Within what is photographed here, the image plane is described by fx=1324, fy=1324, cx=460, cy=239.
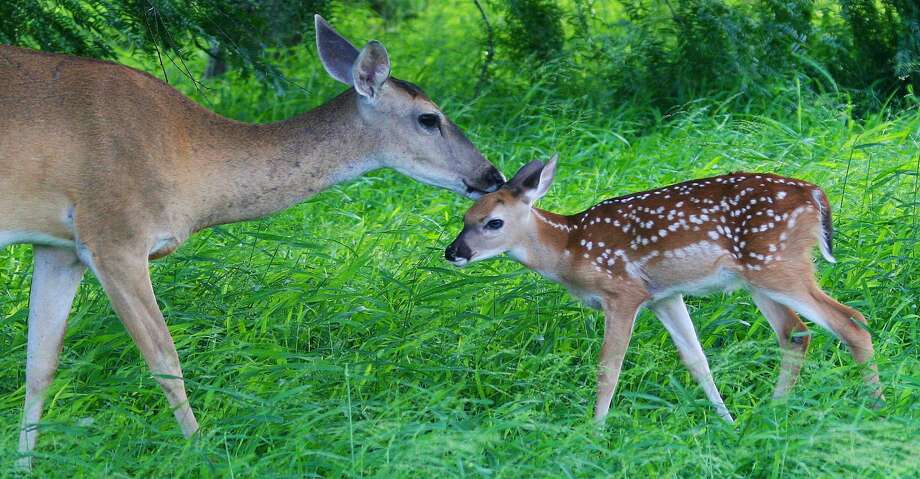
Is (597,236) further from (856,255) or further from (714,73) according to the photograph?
(714,73)

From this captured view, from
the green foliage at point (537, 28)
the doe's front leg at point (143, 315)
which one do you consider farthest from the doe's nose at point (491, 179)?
the green foliage at point (537, 28)

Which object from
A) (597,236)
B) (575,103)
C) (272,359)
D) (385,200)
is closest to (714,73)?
(575,103)

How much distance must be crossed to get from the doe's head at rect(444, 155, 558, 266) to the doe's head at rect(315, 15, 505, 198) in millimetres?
105

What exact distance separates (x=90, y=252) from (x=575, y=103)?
13.7 ft

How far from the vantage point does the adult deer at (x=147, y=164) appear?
4.36 meters

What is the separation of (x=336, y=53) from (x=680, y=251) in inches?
57.6

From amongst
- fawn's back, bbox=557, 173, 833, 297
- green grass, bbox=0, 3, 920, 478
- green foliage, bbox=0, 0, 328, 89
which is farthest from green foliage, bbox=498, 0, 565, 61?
fawn's back, bbox=557, 173, 833, 297

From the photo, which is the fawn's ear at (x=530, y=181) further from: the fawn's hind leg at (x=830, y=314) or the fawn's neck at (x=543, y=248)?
the fawn's hind leg at (x=830, y=314)

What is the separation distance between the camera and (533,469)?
384 centimetres

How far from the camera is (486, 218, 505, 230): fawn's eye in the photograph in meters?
4.91

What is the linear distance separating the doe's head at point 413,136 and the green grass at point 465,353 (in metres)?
0.56

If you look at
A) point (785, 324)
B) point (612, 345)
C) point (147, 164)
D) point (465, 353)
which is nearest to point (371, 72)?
point (147, 164)

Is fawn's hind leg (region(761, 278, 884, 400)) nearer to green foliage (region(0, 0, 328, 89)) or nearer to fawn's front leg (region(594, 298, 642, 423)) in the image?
fawn's front leg (region(594, 298, 642, 423))

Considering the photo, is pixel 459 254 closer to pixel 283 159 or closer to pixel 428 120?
pixel 428 120
